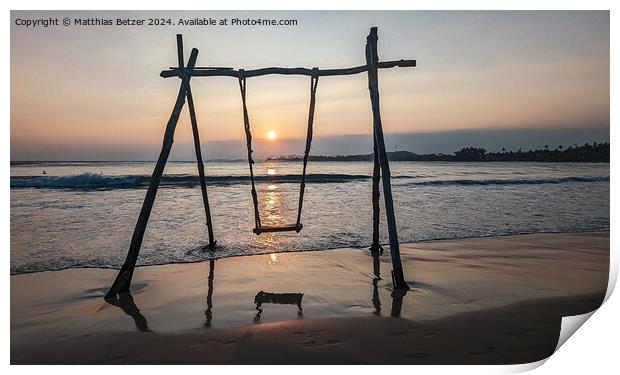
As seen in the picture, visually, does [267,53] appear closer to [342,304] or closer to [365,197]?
[342,304]

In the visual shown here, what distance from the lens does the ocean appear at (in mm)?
6016

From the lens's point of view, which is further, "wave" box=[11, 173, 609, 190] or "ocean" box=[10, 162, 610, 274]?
"wave" box=[11, 173, 609, 190]

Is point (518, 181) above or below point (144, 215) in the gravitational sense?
below

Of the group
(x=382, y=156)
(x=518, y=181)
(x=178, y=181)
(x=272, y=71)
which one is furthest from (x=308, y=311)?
(x=518, y=181)

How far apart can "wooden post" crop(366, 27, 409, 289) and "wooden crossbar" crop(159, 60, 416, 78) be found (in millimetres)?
109

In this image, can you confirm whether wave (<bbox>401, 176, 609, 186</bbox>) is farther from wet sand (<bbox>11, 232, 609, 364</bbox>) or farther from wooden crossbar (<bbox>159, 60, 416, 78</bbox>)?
wooden crossbar (<bbox>159, 60, 416, 78</bbox>)

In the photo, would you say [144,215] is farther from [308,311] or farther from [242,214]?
[242,214]

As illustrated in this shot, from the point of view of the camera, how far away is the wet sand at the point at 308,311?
296 centimetres

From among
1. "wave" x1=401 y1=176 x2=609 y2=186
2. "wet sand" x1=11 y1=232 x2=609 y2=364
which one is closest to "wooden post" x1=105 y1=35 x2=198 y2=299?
"wet sand" x1=11 y1=232 x2=609 y2=364

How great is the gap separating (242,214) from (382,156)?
557 cm

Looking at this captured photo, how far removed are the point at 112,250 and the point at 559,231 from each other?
24.1 feet

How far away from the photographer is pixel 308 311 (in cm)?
359

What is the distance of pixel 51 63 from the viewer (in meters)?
4.95

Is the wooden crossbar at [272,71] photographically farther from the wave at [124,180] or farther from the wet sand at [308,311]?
the wave at [124,180]
